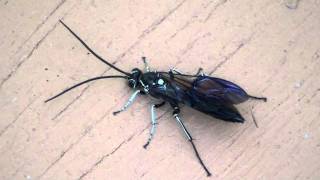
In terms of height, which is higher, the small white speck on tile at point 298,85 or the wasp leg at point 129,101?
the wasp leg at point 129,101

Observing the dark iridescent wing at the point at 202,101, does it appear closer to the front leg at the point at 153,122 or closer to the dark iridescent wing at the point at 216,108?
the dark iridescent wing at the point at 216,108

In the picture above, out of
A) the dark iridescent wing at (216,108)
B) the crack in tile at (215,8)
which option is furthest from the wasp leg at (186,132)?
the crack in tile at (215,8)

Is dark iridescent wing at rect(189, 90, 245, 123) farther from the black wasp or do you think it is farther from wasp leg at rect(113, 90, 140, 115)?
wasp leg at rect(113, 90, 140, 115)

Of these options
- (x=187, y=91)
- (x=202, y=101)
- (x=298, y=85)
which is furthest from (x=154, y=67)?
(x=298, y=85)

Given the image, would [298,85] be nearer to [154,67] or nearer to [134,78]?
[154,67]

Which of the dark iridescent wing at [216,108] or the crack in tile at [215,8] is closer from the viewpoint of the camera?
the dark iridescent wing at [216,108]

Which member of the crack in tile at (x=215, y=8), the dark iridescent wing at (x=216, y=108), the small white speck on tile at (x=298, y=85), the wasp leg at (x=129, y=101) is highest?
the crack in tile at (x=215, y=8)
